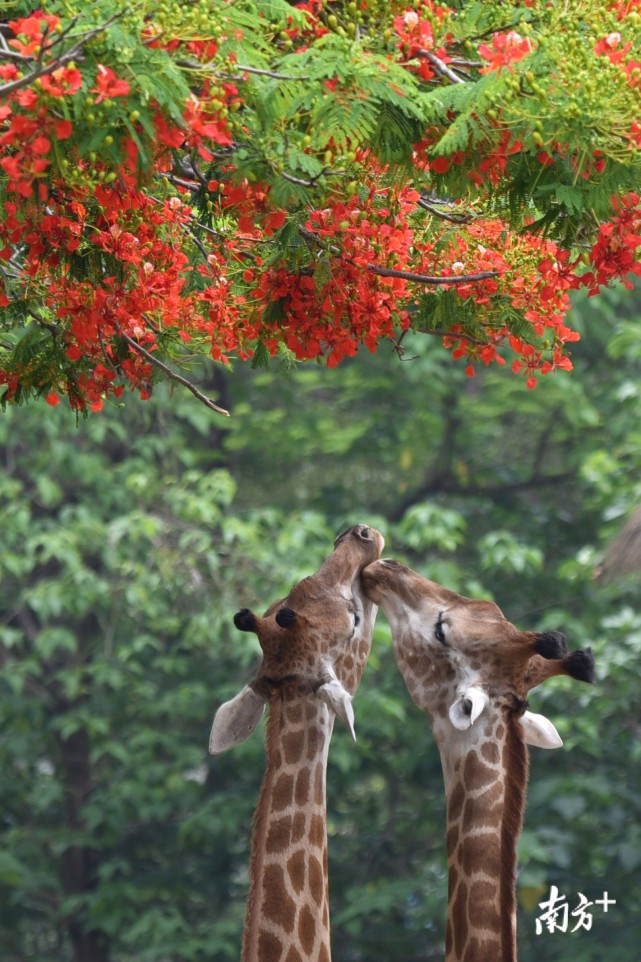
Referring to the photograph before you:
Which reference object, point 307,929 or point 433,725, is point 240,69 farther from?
point 307,929

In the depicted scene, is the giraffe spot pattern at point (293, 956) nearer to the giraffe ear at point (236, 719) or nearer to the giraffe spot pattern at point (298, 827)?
the giraffe spot pattern at point (298, 827)

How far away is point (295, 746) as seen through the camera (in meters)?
3.82

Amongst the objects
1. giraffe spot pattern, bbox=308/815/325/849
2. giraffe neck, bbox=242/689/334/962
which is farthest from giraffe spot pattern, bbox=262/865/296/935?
giraffe spot pattern, bbox=308/815/325/849

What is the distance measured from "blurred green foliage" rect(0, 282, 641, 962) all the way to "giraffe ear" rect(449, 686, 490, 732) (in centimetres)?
476

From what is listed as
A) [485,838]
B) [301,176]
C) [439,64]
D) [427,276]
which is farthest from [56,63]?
[485,838]

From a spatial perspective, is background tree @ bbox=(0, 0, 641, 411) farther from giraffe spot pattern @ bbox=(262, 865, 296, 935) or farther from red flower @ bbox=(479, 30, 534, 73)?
giraffe spot pattern @ bbox=(262, 865, 296, 935)

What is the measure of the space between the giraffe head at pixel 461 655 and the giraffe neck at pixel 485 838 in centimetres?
6

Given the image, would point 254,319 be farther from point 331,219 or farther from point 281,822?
point 281,822

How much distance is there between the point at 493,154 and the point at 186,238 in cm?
108

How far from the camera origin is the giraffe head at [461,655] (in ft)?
12.0

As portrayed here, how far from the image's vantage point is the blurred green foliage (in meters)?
9.04

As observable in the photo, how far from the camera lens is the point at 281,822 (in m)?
3.79

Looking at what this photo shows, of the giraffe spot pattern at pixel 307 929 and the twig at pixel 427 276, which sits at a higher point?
the twig at pixel 427 276

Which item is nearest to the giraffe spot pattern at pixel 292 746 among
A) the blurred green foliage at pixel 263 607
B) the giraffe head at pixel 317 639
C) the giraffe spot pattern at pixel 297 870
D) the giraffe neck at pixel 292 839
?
the giraffe neck at pixel 292 839
